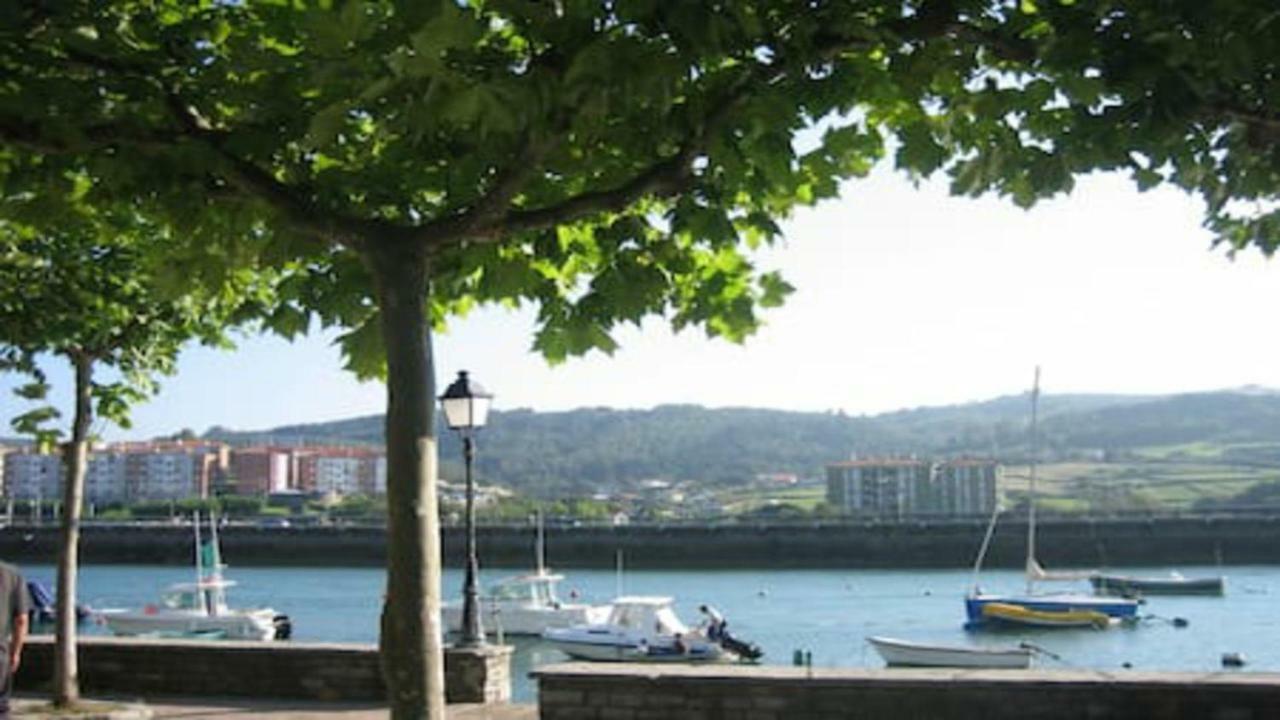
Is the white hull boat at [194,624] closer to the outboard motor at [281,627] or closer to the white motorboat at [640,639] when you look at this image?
the outboard motor at [281,627]

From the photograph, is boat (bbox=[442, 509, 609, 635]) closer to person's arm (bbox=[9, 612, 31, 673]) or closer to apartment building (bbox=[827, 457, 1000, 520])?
person's arm (bbox=[9, 612, 31, 673])

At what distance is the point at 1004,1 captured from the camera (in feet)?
18.0

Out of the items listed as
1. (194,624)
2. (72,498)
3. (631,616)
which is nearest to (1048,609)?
(631,616)

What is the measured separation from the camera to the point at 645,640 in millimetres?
37969

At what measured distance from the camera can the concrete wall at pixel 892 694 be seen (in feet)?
28.0

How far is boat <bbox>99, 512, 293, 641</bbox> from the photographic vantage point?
44.1m

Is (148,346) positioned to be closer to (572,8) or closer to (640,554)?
(572,8)

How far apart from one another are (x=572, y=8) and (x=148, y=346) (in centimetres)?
866

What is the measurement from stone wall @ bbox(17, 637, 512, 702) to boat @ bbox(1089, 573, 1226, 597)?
59.3 metres

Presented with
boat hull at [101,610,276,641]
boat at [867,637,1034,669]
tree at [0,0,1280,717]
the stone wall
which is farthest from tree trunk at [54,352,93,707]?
boat hull at [101,610,276,641]

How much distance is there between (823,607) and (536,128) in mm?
60029

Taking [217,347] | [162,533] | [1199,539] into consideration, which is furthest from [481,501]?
[217,347]

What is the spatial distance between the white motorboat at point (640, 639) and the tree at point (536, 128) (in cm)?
2945

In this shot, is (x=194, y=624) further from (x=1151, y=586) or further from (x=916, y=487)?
(x=916, y=487)
